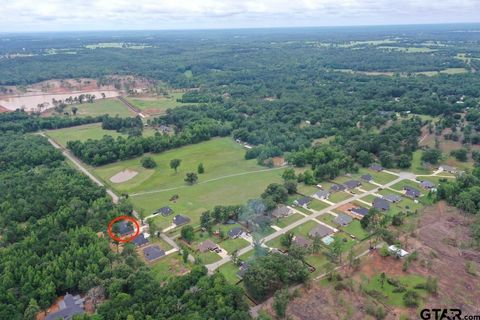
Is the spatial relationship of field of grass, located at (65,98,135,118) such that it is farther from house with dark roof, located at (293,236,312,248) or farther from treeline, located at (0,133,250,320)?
house with dark roof, located at (293,236,312,248)

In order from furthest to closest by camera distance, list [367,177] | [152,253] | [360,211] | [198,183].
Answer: [198,183] → [367,177] → [360,211] → [152,253]

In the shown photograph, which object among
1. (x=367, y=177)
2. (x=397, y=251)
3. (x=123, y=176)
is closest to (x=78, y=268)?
(x=123, y=176)

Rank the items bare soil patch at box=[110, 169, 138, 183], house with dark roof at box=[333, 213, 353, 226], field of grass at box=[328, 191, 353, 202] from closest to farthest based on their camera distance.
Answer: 1. house with dark roof at box=[333, 213, 353, 226]
2. field of grass at box=[328, 191, 353, 202]
3. bare soil patch at box=[110, 169, 138, 183]

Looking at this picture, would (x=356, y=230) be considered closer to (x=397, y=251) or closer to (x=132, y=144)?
(x=397, y=251)

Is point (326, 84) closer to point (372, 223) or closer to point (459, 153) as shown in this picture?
point (459, 153)

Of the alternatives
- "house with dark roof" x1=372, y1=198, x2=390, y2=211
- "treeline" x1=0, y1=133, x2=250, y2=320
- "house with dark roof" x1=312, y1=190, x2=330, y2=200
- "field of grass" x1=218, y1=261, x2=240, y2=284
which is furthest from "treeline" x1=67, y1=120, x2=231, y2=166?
"house with dark roof" x1=372, y1=198, x2=390, y2=211

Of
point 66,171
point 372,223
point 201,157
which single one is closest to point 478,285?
point 372,223
